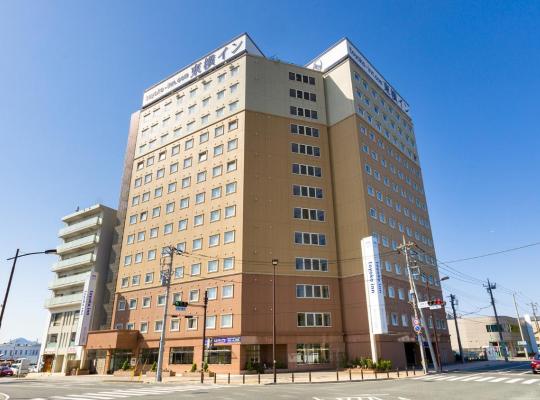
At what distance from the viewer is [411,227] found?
6175 cm

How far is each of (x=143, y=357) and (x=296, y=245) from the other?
83.6 ft

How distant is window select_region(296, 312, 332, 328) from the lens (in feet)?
145

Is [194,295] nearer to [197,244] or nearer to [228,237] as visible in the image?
[197,244]

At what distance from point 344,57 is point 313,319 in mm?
41954

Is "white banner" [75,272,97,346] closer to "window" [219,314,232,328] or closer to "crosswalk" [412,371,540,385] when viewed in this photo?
"window" [219,314,232,328]

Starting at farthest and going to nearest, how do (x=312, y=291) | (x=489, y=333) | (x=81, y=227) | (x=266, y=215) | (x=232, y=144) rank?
(x=489, y=333)
(x=81, y=227)
(x=232, y=144)
(x=266, y=215)
(x=312, y=291)

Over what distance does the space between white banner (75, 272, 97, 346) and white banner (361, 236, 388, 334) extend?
4200cm

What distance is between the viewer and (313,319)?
147ft

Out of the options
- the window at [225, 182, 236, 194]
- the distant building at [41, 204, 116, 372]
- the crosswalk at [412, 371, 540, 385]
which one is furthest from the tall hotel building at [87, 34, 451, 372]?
the crosswalk at [412, 371, 540, 385]

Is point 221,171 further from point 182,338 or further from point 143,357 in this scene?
point 143,357

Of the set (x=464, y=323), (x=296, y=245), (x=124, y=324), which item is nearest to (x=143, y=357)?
(x=124, y=324)

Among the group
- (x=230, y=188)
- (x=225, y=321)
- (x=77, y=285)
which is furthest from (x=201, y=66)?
(x=77, y=285)

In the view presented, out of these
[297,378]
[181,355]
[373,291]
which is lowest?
[297,378]

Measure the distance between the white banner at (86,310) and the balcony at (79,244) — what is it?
6800 millimetres
